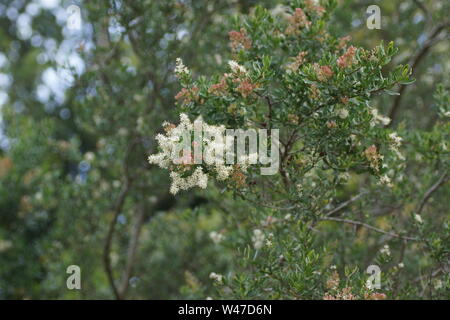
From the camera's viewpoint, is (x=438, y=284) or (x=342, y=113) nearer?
(x=342, y=113)

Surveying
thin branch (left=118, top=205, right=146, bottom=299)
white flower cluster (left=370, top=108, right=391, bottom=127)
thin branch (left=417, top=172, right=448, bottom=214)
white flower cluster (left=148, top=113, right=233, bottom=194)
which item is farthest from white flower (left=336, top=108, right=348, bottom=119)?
thin branch (left=118, top=205, right=146, bottom=299)

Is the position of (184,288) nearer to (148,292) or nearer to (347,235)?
(347,235)

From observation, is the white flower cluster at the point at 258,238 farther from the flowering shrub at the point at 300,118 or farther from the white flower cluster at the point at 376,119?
the white flower cluster at the point at 376,119

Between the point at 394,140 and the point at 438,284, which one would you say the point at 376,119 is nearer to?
the point at 394,140

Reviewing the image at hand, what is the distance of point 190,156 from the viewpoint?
2.52m

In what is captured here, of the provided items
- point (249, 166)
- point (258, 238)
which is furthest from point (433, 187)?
point (249, 166)

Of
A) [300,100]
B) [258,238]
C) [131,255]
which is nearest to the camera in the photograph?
[300,100]

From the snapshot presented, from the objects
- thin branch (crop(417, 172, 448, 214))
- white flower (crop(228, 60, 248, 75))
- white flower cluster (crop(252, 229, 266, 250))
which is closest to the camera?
white flower (crop(228, 60, 248, 75))

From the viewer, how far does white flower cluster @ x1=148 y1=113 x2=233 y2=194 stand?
2.56 metres

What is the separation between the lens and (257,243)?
390cm

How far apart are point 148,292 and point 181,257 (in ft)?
2.16

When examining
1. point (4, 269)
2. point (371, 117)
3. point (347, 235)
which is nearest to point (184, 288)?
point (347, 235)

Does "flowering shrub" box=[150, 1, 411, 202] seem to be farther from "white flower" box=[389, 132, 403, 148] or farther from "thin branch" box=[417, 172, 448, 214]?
"thin branch" box=[417, 172, 448, 214]

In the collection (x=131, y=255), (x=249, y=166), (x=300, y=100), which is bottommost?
(x=131, y=255)
